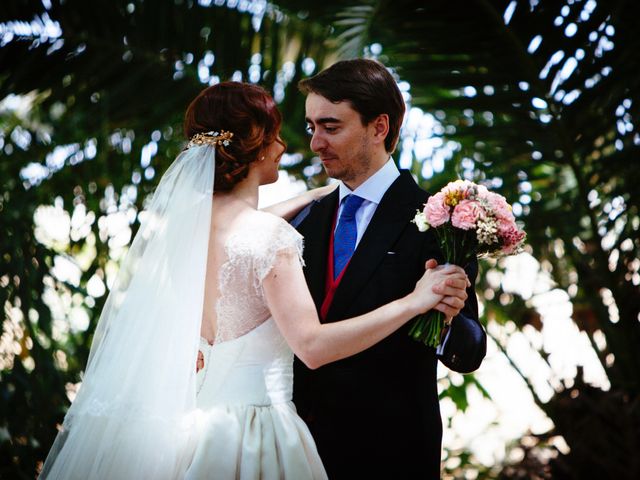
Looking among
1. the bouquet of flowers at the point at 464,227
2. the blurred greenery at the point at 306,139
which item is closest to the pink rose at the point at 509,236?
the bouquet of flowers at the point at 464,227

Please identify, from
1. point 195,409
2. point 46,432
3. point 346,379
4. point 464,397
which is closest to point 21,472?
point 46,432

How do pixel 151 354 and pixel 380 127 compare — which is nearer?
pixel 151 354

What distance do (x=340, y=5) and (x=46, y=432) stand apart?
2.71 m

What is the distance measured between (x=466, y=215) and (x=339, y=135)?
687 millimetres

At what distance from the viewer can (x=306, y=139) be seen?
449 cm

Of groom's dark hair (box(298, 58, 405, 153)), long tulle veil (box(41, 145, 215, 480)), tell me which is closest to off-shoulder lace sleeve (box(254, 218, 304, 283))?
long tulle veil (box(41, 145, 215, 480))

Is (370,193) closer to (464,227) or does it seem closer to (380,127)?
(380,127)

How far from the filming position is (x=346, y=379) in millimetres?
2535

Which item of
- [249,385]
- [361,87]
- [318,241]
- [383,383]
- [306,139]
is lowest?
[306,139]

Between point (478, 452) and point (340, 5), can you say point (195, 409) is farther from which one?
point (478, 452)

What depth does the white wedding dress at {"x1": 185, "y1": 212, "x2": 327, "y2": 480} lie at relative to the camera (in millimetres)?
2305

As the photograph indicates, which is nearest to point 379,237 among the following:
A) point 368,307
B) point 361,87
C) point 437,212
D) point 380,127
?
point 368,307

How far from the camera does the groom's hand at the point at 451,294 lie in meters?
2.30

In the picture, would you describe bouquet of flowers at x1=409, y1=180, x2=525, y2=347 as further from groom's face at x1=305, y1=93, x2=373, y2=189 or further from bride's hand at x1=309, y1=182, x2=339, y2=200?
bride's hand at x1=309, y1=182, x2=339, y2=200
